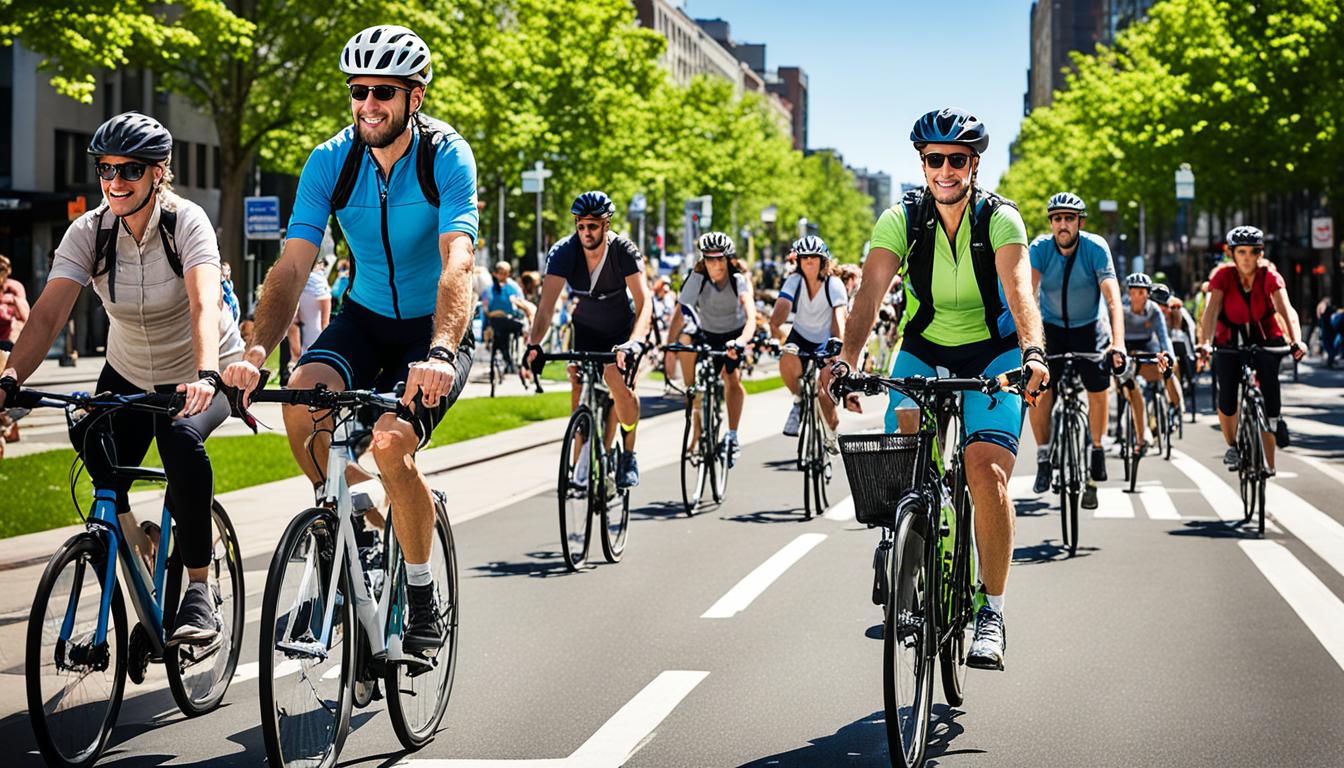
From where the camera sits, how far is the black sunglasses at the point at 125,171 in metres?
5.54

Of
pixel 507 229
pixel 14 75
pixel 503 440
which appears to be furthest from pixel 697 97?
pixel 503 440

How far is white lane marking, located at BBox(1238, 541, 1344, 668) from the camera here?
7.68 meters

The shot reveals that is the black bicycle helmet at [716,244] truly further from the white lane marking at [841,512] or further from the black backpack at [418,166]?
the black backpack at [418,166]

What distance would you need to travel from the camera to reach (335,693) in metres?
5.00

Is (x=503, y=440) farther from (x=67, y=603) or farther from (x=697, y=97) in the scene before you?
(x=697, y=97)

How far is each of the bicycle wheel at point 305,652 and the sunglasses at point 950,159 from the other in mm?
2330

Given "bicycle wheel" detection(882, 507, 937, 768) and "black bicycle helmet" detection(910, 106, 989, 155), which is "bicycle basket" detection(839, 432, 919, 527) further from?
"black bicycle helmet" detection(910, 106, 989, 155)

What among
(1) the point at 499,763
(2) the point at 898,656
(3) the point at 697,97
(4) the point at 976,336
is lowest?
(1) the point at 499,763

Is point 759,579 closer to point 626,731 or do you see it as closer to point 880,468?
point 626,731

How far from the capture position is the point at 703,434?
501 inches

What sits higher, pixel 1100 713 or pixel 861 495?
pixel 861 495

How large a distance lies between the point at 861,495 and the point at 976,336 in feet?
3.17

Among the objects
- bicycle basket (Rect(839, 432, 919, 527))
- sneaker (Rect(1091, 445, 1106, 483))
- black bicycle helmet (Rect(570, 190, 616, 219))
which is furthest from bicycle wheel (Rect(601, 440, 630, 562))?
bicycle basket (Rect(839, 432, 919, 527))

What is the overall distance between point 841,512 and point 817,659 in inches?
221
